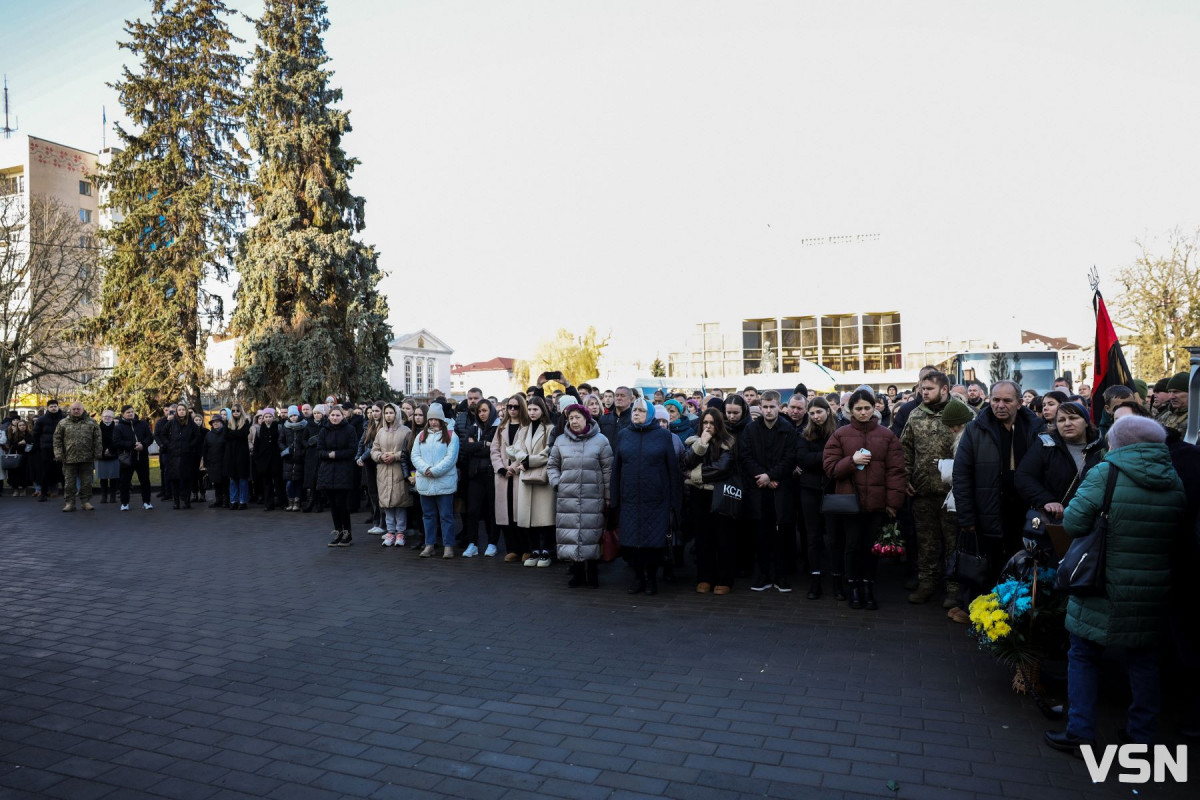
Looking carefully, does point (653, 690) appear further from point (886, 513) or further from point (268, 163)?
point (268, 163)

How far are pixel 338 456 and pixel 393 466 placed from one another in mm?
1057

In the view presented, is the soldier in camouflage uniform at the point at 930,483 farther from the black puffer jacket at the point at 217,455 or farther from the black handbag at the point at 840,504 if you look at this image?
the black puffer jacket at the point at 217,455

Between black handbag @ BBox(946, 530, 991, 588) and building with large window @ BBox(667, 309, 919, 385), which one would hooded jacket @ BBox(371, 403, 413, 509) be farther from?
building with large window @ BBox(667, 309, 919, 385)

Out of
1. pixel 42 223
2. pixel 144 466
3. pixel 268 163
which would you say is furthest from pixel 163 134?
pixel 144 466

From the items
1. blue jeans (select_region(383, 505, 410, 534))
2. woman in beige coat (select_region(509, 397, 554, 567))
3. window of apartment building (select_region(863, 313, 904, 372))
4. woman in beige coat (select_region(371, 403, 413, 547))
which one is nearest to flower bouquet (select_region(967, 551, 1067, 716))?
woman in beige coat (select_region(509, 397, 554, 567))

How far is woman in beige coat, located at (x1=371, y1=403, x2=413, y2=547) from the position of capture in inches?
439

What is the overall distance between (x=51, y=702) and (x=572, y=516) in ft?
→ 15.7

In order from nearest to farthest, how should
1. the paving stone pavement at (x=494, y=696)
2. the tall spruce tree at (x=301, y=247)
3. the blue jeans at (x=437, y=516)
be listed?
1. the paving stone pavement at (x=494, y=696)
2. the blue jeans at (x=437, y=516)
3. the tall spruce tree at (x=301, y=247)

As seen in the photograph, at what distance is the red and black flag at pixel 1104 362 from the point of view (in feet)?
22.8

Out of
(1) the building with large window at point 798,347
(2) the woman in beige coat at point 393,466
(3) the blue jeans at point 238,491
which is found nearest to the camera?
(2) the woman in beige coat at point 393,466

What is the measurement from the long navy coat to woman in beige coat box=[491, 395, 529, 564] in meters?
1.91

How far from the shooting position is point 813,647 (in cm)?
628

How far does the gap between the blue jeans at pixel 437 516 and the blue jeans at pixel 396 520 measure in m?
0.87

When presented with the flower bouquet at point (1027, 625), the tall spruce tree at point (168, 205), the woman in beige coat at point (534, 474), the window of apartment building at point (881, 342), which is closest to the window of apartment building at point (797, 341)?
the window of apartment building at point (881, 342)
